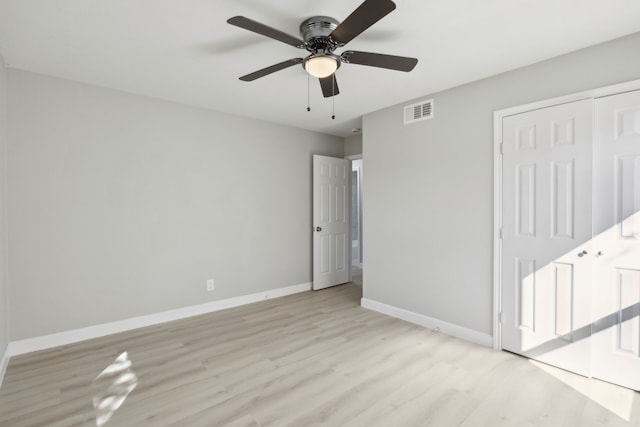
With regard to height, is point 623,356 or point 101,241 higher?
point 101,241

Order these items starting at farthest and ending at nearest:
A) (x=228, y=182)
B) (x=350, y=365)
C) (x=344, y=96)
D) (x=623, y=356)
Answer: (x=228, y=182) → (x=344, y=96) → (x=350, y=365) → (x=623, y=356)

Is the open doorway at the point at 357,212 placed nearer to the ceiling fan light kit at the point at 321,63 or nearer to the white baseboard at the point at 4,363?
the ceiling fan light kit at the point at 321,63

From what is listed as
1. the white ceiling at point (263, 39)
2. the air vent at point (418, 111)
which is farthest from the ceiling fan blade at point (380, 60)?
the air vent at point (418, 111)

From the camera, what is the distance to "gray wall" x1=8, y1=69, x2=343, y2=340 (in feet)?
9.46

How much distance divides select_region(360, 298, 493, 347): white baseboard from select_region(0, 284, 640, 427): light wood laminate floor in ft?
0.32

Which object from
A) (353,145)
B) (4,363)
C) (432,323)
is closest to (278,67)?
(432,323)

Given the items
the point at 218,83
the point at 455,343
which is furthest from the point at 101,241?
the point at 455,343

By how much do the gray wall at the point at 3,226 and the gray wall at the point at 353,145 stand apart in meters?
4.15

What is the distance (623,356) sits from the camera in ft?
7.50

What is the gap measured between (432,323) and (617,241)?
1743 millimetres

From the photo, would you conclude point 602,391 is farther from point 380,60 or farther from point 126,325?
point 126,325

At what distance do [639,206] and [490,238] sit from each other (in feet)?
3.37

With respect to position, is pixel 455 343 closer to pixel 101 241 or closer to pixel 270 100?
pixel 270 100

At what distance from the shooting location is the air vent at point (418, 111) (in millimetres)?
3435
